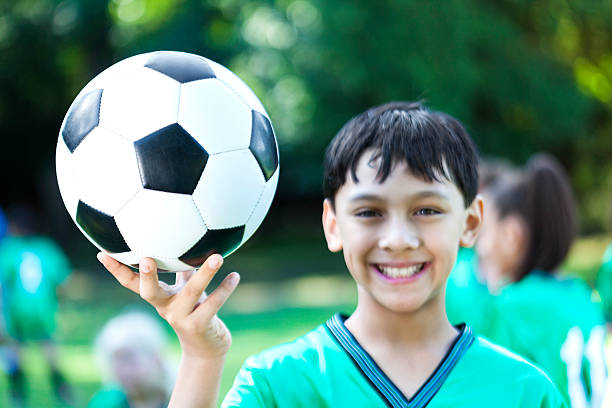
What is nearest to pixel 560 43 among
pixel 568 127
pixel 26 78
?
pixel 568 127

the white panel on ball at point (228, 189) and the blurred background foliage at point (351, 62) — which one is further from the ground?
the blurred background foliage at point (351, 62)

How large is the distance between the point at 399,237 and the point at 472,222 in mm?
345

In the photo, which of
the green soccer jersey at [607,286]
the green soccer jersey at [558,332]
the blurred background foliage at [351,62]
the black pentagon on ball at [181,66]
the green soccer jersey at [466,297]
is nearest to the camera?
the black pentagon on ball at [181,66]

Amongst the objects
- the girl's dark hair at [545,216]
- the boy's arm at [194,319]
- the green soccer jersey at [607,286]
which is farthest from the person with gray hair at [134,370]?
the green soccer jersey at [607,286]

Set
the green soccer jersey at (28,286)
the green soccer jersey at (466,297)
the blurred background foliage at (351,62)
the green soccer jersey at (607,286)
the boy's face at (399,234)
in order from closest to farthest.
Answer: the boy's face at (399,234)
the green soccer jersey at (466,297)
the green soccer jersey at (607,286)
the green soccer jersey at (28,286)
the blurred background foliage at (351,62)

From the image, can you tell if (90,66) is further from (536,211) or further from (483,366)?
(483,366)

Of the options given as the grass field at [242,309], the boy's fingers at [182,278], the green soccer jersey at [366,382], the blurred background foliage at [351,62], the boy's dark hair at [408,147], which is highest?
the blurred background foliage at [351,62]

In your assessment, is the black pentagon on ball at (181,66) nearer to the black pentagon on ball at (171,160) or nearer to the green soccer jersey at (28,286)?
the black pentagon on ball at (171,160)

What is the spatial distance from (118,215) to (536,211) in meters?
2.43

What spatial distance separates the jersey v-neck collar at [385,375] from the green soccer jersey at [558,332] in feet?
5.31

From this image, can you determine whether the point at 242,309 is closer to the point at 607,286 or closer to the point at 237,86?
the point at 607,286

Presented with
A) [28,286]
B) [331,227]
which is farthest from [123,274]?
[28,286]

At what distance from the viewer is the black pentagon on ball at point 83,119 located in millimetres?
1915

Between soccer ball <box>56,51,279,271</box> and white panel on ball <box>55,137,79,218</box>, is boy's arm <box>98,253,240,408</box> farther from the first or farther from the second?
white panel on ball <box>55,137,79,218</box>
